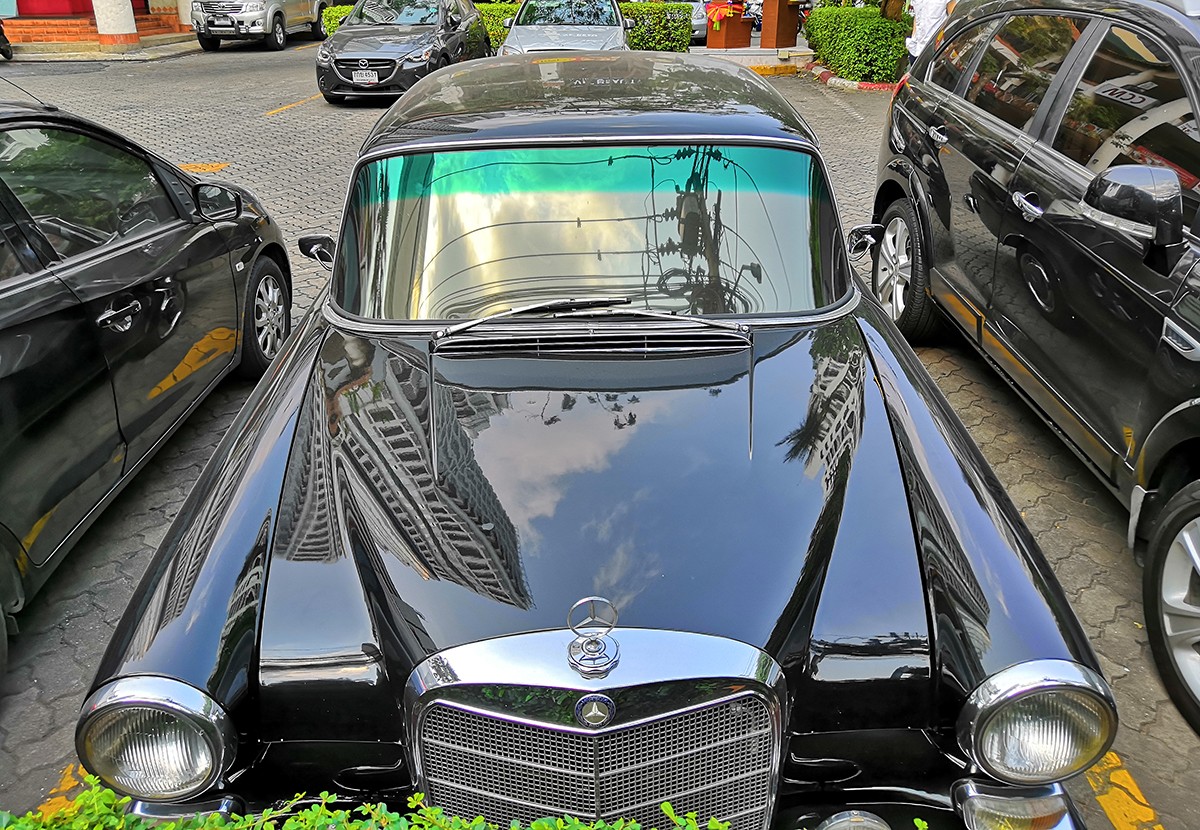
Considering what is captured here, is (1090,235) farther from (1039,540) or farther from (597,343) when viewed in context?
(597,343)

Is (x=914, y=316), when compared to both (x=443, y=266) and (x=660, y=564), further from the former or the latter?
(x=660, y=564)

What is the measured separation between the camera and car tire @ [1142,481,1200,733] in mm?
3217

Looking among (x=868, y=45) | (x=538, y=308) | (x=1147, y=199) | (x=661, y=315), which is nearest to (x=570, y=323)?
(x=538, y=308)

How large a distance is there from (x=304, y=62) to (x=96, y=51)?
5.21 m

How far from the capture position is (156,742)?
212cm

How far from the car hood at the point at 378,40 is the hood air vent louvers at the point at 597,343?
41.3ft

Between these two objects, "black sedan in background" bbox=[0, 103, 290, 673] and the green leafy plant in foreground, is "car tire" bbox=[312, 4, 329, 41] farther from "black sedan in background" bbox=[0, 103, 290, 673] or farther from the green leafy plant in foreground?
the green leafy plant in foreground

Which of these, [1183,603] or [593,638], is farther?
[1183,603]

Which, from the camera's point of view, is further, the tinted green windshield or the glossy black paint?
the tinted green windshield

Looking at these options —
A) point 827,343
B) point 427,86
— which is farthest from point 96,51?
point 827,343

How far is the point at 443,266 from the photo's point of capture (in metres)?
3.19

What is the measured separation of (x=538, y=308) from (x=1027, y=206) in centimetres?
253

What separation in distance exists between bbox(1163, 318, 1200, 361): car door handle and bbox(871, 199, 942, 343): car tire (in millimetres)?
2243

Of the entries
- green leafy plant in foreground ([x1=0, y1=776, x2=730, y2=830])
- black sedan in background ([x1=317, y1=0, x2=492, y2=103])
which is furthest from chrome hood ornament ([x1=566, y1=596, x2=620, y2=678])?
black sedan in background ([x1=317, y1=0, x2=492, y2=103])
